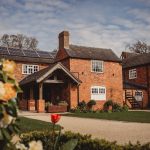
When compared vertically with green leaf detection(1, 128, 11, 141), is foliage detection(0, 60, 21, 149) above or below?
above

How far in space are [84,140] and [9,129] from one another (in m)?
4.86

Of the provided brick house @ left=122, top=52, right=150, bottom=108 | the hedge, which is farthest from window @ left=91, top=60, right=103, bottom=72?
the hedge

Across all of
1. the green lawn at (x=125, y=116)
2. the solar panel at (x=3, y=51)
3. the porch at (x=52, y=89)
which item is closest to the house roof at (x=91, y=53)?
the porch at (x=52, y=89)

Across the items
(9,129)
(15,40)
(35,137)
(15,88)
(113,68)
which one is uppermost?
(15,40)

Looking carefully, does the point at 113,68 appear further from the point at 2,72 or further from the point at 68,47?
the point at 2,72

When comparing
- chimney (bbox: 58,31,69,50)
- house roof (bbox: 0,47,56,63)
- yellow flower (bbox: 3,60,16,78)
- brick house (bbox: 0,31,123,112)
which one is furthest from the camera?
house roof (bbox: 0,47,56,63)

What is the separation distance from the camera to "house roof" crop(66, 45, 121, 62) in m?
32.4

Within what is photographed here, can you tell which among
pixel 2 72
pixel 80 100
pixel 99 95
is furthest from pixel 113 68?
pixel 2 72

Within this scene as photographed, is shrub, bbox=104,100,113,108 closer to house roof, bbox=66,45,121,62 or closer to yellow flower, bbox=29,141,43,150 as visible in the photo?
house roof, bbox=66,45,121,62

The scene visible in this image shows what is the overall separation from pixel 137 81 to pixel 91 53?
398 inches

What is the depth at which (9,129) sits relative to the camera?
2.40 meters

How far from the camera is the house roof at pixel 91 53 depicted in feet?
106

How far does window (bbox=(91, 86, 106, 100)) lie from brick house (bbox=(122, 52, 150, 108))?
4.59m

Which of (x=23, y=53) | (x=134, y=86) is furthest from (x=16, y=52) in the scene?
(x=134, y=86)
